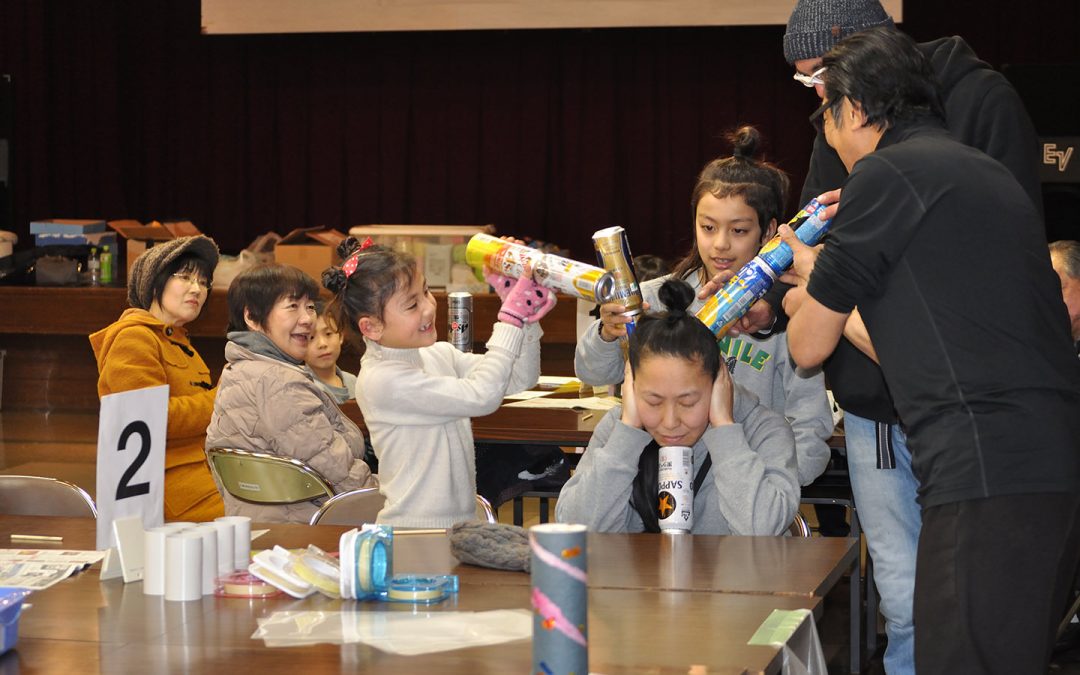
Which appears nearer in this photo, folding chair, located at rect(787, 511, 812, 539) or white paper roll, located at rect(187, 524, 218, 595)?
white paper roll, located at rect(187, 524, 218, 595)

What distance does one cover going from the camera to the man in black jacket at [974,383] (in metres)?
1.89

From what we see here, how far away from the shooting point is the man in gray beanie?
238 centimetres

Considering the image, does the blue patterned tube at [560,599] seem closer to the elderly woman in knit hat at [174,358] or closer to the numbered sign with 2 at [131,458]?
the numbered sign with 2 at [131,458]

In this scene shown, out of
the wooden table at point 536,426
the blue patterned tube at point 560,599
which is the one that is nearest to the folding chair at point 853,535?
the wooden table at point 536,426

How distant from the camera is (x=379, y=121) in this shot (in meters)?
9.82

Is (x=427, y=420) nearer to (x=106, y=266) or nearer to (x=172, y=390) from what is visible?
(x=172, y=390)

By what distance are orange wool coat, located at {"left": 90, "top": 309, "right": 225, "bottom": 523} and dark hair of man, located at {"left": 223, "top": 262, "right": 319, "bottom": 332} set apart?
0.21 m

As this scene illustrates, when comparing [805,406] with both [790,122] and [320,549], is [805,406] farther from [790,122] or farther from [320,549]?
[790,122]

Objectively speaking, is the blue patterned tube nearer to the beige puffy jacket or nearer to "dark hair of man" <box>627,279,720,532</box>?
"dark hair of man" <box>627,279,720,532</box>

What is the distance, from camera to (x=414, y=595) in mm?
1928

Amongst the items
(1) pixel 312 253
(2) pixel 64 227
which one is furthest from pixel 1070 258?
(2) pixel 64 227

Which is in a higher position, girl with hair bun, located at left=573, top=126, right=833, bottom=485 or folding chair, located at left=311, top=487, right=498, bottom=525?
girl with hair bun, located at left=573, top=126, right=833, bottom=485

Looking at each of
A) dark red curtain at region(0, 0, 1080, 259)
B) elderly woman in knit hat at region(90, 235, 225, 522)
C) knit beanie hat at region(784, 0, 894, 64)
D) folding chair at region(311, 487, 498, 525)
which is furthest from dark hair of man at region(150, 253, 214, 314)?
dark red curtain at region(0, 0, 1080, 259)

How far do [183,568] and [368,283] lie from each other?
1.18 m
